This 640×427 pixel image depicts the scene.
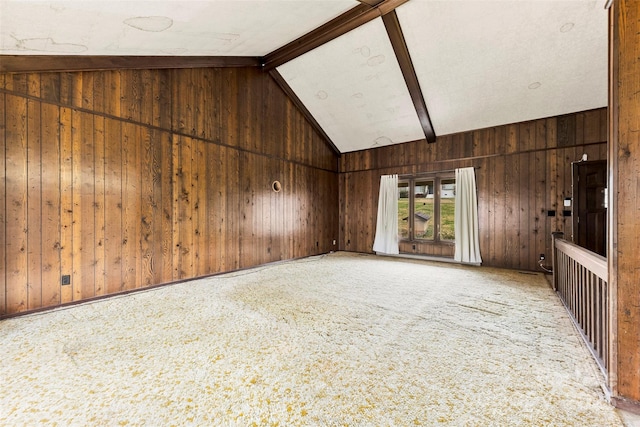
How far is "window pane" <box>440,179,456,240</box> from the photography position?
5.64m

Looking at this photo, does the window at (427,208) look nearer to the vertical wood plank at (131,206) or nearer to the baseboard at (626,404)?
the baseboard at (626,404)

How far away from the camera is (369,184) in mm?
6727

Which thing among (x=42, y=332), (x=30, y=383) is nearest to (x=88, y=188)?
(x=42, y=332)

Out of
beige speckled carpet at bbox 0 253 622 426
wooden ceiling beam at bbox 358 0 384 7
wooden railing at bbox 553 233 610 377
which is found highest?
wooden ceiling beam at bbox 358 0 384 7

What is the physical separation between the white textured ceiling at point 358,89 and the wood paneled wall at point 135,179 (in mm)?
782

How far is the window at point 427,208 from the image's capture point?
18.7ft

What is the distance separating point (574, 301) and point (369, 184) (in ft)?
15.2

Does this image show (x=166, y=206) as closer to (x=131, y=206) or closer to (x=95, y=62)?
(x=131, y=206)

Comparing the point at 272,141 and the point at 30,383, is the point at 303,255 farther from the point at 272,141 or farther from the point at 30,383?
the point at 30,383

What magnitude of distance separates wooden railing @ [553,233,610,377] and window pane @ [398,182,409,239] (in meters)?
3.25

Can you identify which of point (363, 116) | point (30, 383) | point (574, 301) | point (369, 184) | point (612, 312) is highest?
point (363, 116)

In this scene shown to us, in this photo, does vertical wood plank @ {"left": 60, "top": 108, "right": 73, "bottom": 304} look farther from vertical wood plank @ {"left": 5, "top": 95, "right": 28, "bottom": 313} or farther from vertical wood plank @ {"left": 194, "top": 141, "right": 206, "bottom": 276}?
vertical wood plank @ {"left": 194, "top": 141, "right": 206, "bottom": 276}

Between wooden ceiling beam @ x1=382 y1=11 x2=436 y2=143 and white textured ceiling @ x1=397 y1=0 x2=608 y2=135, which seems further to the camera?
wooden ceiling beam @ x1=382 y1=11 x2=436 y2=143

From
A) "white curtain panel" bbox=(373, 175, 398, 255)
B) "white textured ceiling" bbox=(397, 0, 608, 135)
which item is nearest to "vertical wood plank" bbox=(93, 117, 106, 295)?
"white textured ceiling" bbox=(397, 0, 608, 135)
